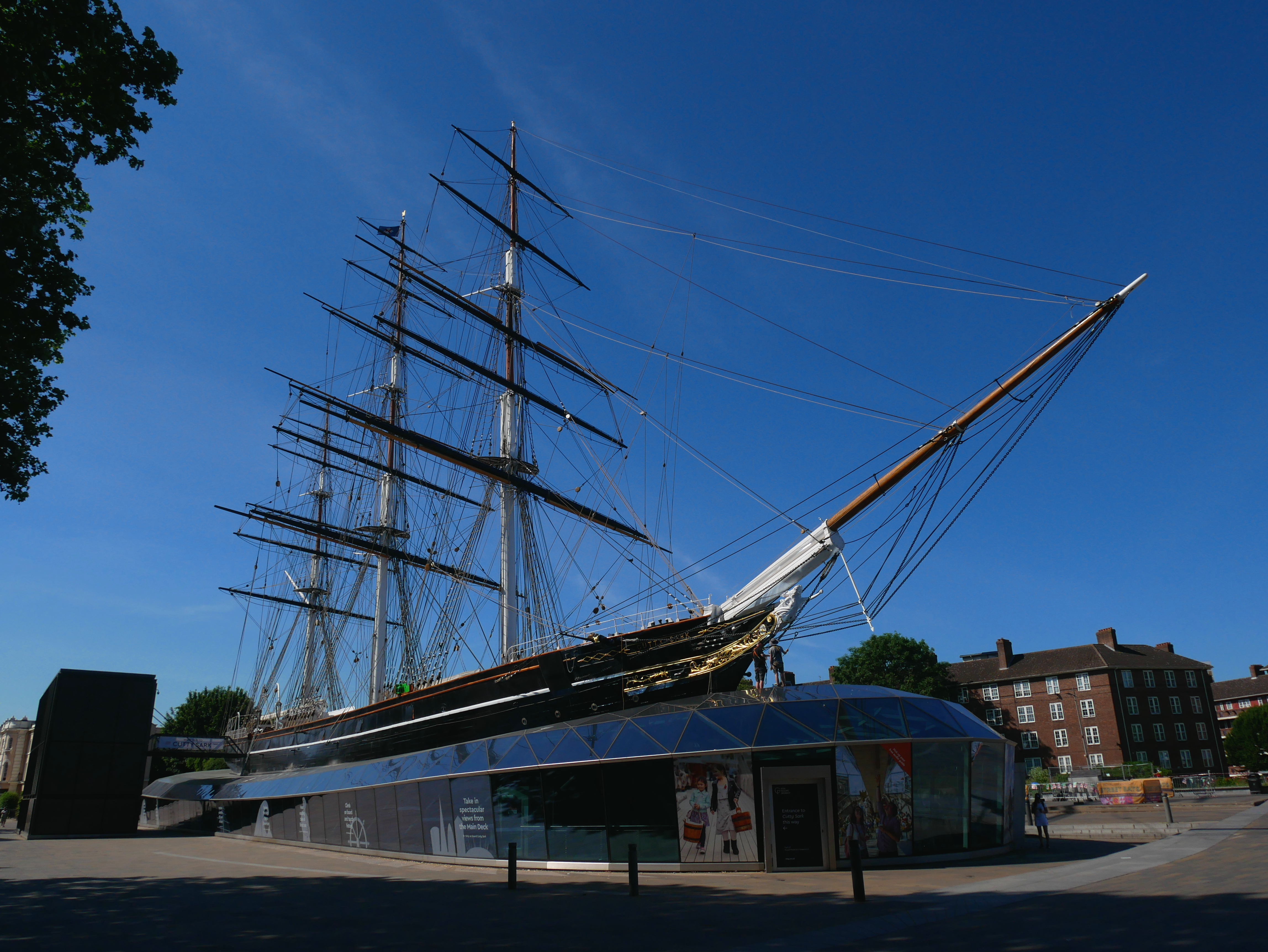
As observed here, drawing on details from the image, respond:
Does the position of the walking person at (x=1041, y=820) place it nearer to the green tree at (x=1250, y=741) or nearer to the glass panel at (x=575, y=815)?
the glass panel at (x=575, y=815)

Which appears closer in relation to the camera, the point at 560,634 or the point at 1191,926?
the point at 1191,926

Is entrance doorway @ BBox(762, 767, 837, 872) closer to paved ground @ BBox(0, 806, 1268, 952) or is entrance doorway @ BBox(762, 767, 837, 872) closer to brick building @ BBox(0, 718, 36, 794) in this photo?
paved ground @ BBox(0, 806, 1268, 952)

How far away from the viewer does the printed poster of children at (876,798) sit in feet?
48.7

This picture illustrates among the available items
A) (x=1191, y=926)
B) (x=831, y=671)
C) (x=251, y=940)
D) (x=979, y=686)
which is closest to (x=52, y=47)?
(x=251, y=940)

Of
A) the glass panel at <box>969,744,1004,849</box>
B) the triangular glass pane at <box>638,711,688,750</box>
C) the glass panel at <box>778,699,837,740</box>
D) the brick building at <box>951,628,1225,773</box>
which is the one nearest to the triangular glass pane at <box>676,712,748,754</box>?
the triangular glass pane at <box>638,711,688,750</box>

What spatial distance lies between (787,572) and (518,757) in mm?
8072

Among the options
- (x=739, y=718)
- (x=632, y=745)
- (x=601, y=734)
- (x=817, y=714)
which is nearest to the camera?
(x=817, y=714)

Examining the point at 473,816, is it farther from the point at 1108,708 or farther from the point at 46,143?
the point at 1108,708

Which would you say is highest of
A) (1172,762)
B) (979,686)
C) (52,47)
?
(52,47)

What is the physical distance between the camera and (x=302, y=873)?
17500 mm

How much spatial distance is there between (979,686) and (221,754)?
190 feet

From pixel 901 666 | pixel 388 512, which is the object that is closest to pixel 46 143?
pixel 388 512

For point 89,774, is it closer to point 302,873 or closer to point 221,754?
point 221,754

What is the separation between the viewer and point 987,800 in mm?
16031
